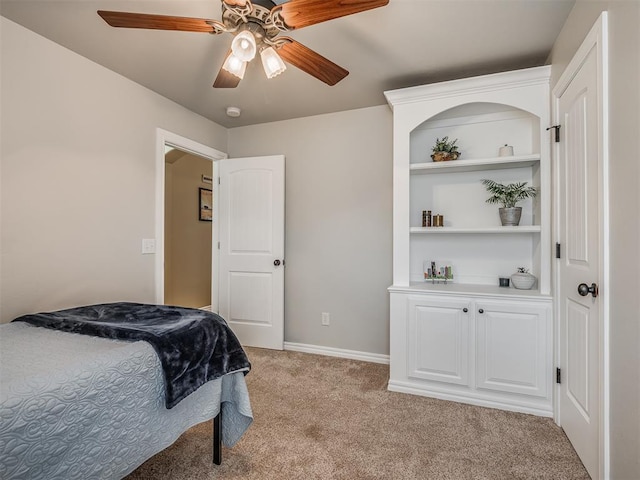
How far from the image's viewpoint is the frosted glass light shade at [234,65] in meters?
1.67

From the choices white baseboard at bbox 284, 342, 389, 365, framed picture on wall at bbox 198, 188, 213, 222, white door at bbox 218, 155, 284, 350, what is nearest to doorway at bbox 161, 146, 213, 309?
framed picture on wall at bbox 198, 188, 213, 222

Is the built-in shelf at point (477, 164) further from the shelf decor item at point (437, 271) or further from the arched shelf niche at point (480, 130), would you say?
the shelf decor item at point (437, 271)

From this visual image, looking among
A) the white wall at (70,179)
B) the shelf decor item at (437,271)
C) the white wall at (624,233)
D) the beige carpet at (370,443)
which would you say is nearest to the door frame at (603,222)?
the white wall at (624,233)

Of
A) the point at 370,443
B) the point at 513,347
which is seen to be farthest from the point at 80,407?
the point at 513,347

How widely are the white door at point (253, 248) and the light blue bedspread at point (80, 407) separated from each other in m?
1.92

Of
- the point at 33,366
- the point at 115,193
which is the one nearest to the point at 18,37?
the point at 115,193

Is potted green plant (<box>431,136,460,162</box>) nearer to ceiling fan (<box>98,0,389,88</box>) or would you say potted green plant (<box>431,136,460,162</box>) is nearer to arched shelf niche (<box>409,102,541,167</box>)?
arched shelf niche (<box>409,102,541,167</box>)

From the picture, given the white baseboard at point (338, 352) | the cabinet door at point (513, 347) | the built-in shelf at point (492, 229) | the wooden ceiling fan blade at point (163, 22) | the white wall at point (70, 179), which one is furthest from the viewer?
the white baseboard at point (338, 352)

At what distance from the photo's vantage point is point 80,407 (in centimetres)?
103

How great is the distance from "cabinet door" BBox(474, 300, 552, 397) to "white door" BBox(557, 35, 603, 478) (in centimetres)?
15

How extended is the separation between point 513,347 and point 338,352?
1578 mm

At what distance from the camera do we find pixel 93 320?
1562mm

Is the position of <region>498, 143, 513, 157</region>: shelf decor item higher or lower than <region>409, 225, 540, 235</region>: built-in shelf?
higher

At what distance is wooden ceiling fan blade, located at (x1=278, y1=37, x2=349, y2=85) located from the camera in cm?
168
